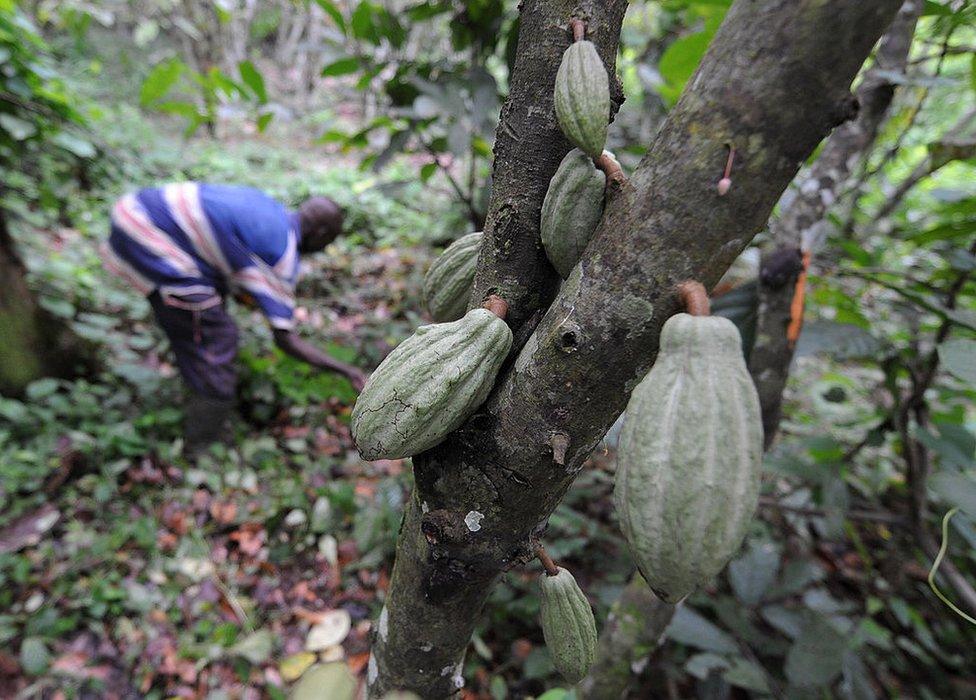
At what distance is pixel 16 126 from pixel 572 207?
2.95m

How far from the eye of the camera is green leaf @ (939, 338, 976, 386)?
974 mm

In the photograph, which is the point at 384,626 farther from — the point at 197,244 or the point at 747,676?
the point at 197,244

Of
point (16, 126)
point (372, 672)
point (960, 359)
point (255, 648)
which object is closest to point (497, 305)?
point (372, 672)

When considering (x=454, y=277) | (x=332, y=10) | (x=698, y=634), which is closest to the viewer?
(x=454, y=277)

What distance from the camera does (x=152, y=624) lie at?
6.40 ft

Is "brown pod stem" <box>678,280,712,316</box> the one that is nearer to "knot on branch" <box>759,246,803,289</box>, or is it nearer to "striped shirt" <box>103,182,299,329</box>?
"knot on branch" <box>759,246,803,289</box>

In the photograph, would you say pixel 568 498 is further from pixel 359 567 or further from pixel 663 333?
pixel 663 333

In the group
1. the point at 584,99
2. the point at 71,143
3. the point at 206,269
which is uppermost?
the point at 584,99

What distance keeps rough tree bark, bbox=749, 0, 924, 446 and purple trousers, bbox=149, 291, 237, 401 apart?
243cm

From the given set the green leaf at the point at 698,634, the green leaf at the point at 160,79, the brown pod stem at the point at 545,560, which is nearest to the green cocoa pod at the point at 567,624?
the brown pod stem at the point at 545,560

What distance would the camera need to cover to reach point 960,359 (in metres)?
1.00

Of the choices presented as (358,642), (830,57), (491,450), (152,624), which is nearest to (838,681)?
(358,642)

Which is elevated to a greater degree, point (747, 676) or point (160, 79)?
point (160, 79)

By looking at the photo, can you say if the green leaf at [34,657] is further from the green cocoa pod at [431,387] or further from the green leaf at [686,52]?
the green leaf at [686,52]
